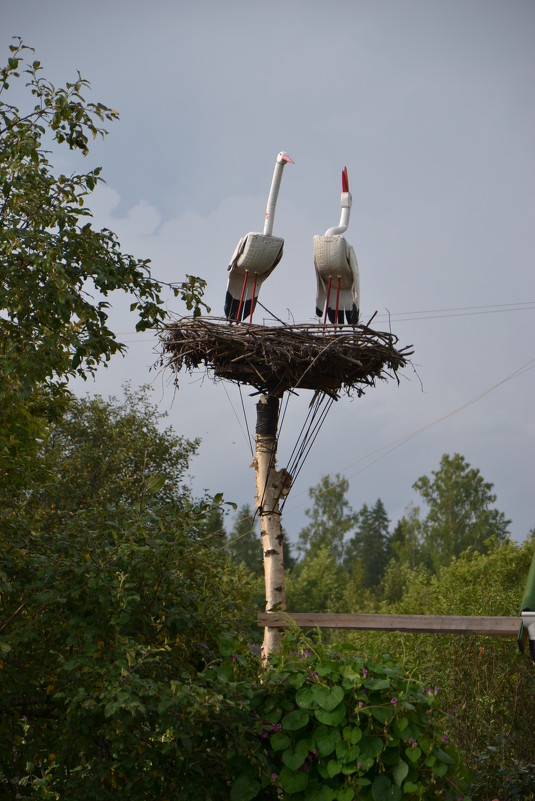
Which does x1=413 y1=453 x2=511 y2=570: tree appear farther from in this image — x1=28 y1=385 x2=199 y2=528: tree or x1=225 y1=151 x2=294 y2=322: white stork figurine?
x1=225 y1=151 x2=294 y2=322: white stork figurine

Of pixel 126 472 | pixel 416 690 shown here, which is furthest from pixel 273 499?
pixel 126 472

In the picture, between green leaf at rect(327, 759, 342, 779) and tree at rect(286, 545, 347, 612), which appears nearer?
green leaf at rect(327, 759, 342, 779)

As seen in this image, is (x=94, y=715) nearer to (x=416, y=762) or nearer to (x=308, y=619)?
(x=416, y=762)

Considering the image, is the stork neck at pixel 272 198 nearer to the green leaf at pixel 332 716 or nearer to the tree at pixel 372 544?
the green leaf at pixel 332 716

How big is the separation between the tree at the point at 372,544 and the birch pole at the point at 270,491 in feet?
138

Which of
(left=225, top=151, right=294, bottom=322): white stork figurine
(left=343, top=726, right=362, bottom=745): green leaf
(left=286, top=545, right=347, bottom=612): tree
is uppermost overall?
(left=286, top=545, right=347, bottom=612): tree

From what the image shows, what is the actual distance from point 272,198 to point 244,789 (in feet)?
19.5

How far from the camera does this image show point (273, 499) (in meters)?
7.86

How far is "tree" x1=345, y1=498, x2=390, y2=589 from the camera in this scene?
5159 cm

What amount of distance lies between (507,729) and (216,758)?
4.24 m

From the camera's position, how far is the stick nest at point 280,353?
7.46 m

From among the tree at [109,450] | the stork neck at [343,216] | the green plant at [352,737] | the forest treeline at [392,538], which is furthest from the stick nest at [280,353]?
the forest treeline at [392,538]

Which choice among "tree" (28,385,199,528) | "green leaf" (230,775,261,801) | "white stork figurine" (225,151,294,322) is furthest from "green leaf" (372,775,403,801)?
"tree" (28,385,199,528)

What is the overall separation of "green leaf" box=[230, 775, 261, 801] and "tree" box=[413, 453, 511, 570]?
3503 centimetres
